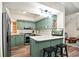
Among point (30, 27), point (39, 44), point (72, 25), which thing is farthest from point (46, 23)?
point (72, 25)

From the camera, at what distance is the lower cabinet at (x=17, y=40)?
2337mm

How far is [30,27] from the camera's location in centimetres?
232

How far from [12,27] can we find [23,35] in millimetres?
322

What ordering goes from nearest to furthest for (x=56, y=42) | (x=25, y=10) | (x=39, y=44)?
(x=25, y=10) → (x=39, y=44) → (x=56, y=42)

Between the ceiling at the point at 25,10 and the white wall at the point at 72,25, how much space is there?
28.9 inches

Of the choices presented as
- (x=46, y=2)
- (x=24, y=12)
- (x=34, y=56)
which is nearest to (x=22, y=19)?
(x=24, y=12)

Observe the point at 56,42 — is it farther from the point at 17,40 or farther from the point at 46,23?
the point at 17,40

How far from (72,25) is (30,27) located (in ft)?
3.59

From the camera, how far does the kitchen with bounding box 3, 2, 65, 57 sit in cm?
225

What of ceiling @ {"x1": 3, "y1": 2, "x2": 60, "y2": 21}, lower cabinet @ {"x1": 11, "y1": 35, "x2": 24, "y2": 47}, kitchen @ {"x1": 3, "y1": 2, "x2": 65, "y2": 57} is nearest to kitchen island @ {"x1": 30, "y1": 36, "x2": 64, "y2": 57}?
kitchen @ {"x1": 3, "y1": 2, "x2": 65, "y2": 57}

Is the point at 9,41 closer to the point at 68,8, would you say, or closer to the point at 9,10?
the point at 9,10

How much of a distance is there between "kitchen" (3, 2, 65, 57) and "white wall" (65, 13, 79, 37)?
1.05ft

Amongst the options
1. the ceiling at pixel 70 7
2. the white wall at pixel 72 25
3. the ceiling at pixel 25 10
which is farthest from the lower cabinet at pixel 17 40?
the ceiling at pixel 70 7

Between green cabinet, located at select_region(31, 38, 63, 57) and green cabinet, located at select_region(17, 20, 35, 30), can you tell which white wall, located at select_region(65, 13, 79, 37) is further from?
green cabinet, located at select_region(17, 20, 35, 30)
